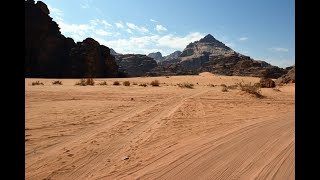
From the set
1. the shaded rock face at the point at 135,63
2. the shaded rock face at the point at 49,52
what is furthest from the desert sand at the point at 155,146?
the shaded rock face at the point at 135,63

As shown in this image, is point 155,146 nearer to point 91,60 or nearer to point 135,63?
point 91,60

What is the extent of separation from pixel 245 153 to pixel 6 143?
Result: 4949 millimetres

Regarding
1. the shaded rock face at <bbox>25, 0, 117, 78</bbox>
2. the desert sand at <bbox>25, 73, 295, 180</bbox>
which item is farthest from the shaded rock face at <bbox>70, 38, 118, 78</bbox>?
the desert sand at <bbox>25, 73, 295, 180</bbox>

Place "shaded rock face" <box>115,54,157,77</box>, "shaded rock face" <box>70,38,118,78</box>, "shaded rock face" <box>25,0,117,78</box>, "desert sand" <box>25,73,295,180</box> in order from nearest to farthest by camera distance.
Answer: "desert sand" <box>25,73,295,180</box> < "shaded rock face" <box>25,0,117,78</box> < "shaded rock face" <box>70,38,118,78</box> < "shaded rock face" <box>115,54,157,77</box>

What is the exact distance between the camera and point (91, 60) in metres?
61.0

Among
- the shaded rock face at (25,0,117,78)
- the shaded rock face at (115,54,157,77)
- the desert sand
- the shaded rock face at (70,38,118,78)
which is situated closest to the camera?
the desert sand

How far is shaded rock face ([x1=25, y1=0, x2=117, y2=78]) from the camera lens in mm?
60441

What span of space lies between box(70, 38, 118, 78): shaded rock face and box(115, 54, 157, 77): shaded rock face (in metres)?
52.8

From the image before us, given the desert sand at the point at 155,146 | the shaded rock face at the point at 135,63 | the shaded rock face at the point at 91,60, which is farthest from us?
the shaded rock face at the point at 135,63

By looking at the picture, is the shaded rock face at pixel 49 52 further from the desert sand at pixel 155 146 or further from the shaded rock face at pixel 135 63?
the shaded rock face at pixel 135 63

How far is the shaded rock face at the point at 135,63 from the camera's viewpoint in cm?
12174

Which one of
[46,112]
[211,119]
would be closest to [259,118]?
[211,119]

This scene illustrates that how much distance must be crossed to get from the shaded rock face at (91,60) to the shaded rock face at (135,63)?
52.8 meters

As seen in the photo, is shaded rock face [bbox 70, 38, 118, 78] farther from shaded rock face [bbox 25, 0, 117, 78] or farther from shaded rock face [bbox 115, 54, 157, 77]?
shaded rock face [bbox 115, 54, 157, 77]
